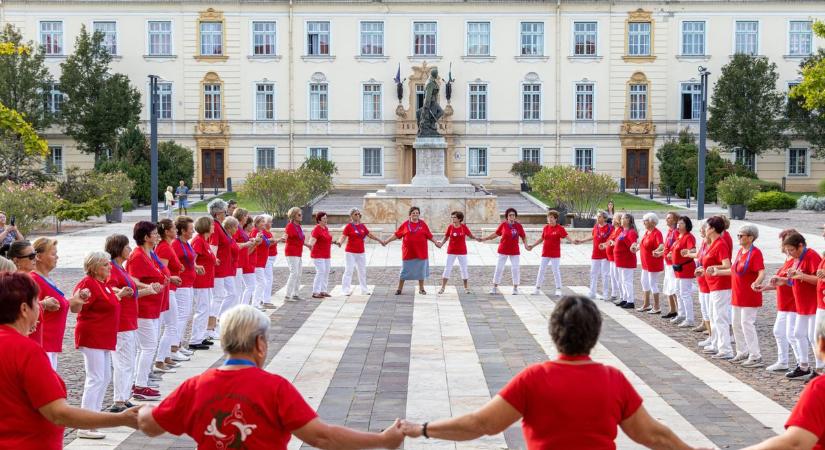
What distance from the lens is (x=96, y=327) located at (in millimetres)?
9305

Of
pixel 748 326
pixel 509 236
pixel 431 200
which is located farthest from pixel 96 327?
pixel 431 200

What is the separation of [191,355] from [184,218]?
1759 millimetres

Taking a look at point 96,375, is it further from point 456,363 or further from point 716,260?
point 716,260

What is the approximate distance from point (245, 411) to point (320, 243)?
14148 millimetres

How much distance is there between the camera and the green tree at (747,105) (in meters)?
53.4

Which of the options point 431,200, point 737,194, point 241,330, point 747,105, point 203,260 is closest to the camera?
point 241,330

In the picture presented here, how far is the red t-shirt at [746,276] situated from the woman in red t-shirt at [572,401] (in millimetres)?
7426

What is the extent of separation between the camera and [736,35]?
185ft

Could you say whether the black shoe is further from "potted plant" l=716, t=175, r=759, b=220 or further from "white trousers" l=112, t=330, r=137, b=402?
"potted plant" l=716, t=175, r=759, b=220

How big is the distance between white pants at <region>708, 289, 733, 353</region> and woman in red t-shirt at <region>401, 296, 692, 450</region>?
8215 millimetres

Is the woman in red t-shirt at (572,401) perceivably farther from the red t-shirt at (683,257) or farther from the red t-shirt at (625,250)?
the red t-shirt at (625,250)

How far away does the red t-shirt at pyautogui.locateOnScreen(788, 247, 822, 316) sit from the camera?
11.4m

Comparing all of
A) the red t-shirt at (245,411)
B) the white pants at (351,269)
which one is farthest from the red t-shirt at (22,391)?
the white pants at (351,269)

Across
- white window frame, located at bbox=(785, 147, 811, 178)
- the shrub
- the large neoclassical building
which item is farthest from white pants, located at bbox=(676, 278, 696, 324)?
white window frame, located at bbox=(785, 147, 811, 178)
